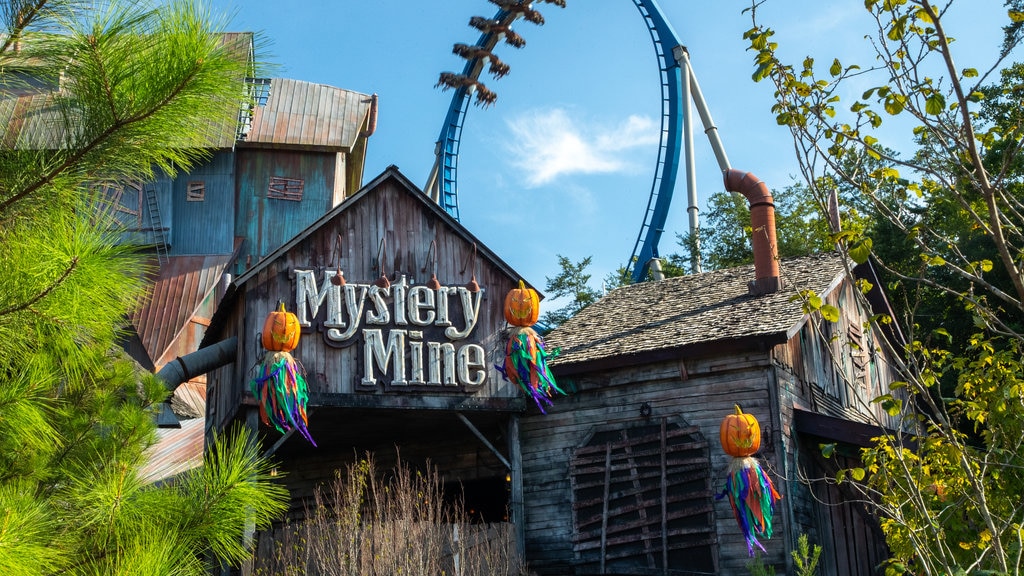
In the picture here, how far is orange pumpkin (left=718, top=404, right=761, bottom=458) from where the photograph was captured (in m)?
12.7

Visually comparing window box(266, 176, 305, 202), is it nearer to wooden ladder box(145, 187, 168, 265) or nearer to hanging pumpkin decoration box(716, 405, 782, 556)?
wooden ladder box(145, 187, 168, 265)

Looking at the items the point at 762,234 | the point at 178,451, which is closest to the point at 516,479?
the point at 762,234

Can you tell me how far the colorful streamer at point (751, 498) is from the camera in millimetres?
12484

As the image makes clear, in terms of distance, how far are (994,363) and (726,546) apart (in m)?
5.76

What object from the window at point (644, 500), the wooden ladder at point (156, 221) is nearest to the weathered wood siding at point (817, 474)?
the window at point (644, 500)

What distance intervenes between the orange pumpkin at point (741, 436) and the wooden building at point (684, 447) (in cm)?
79

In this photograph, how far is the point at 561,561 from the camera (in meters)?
14.7

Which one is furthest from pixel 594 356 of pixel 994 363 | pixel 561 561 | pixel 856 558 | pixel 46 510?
pixel 46 510

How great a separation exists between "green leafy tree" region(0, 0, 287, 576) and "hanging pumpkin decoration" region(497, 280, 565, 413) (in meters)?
9.40

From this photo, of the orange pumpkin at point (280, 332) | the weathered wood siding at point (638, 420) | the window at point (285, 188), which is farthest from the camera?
the window at point (285, 188)

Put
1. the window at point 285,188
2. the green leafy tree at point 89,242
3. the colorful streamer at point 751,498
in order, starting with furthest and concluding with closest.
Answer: the window at point 285,188 → the colorful streamer at point 751,498 → the green leafy tree at point 89,242

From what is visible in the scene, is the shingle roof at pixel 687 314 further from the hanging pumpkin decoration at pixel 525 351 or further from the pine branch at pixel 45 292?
the pine branch at pixel 45 292

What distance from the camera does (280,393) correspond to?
41.8ft

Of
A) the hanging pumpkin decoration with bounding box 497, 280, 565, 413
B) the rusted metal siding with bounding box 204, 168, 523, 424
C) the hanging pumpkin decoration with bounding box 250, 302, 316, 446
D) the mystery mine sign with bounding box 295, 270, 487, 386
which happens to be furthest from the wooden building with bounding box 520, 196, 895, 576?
the hanging pumpkin decoration with bounding box 250, 302, 316, 446
